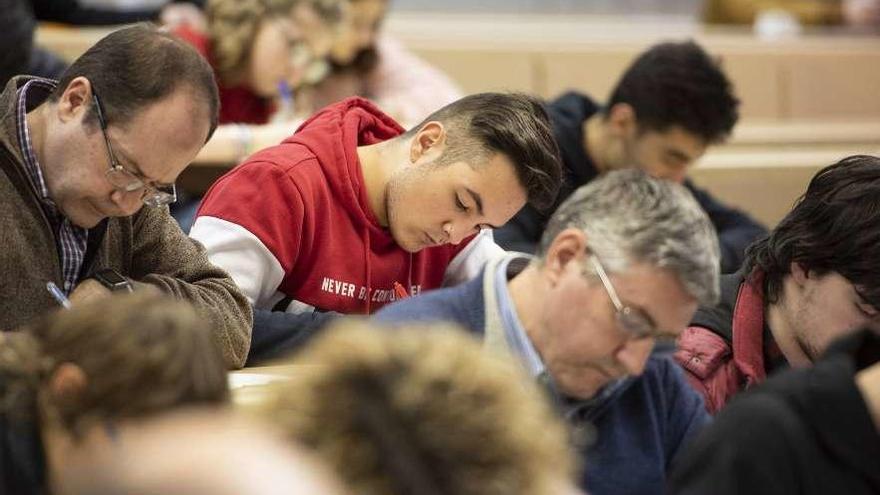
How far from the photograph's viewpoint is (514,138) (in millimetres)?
2650

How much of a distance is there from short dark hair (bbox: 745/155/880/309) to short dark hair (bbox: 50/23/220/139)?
3.72ft

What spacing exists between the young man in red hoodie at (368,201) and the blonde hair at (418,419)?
1212 millimetres

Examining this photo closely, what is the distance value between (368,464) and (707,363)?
136cm

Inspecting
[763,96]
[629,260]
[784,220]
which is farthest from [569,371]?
[763,96]

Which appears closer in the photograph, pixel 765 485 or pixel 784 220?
pixel 765 485

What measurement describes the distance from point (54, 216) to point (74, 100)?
0.69 ft

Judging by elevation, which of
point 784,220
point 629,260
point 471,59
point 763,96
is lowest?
point 763,96

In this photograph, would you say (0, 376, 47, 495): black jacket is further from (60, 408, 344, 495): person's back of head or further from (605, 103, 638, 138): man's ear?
(605, 103, 638, 138): man's ear

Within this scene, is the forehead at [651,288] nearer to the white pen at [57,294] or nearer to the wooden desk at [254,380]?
the wooden desk at [254,380]

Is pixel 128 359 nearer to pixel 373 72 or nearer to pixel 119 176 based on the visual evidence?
pixel 119 176

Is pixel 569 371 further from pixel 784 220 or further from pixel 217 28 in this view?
pixel 217 28

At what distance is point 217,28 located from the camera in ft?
14.4

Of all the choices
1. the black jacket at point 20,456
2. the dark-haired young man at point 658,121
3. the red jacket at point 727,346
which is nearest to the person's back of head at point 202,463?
the black jacket at point 20,456

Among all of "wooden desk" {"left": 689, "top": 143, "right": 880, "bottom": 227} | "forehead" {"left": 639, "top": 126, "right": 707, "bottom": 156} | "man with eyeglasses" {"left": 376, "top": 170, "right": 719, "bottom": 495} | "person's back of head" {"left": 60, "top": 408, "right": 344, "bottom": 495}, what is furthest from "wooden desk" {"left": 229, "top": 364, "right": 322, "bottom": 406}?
"wooden desk" {"left": 689, "top": 143, "right": 880, "bottom": 227}
